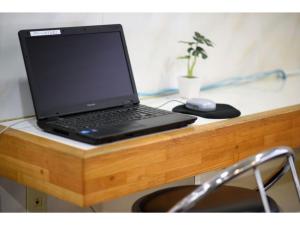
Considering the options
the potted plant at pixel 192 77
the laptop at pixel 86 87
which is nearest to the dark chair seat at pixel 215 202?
the laptop at pixel 86 87

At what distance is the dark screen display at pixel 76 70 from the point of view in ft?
5.84

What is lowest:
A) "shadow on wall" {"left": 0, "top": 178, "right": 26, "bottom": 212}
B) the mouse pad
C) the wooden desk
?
"shadow on wall" {"left": 0, "top": 178, "right": 26, "bottom": 212}

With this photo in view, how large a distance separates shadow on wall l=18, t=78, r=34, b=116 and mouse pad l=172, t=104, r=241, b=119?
44 centimetres

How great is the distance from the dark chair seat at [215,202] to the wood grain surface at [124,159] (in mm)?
56

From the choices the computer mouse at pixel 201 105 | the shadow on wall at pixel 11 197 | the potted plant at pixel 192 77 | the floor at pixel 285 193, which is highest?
the potted plant at pixel 192 77

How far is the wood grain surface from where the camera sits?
155 centimetres

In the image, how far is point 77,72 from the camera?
6.16ft

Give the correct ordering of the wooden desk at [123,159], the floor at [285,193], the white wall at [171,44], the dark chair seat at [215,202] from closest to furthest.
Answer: the wooden desk at [123,159], the dark chair seat at [215,202], the white wall at [171,44], the floor at [285,193]

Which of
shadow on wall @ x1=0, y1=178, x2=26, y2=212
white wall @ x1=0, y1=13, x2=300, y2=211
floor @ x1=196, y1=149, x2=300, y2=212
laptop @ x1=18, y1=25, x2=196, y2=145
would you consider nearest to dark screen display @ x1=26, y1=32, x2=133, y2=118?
laptop @ x1=18, y1=25, x2=196, y2=145

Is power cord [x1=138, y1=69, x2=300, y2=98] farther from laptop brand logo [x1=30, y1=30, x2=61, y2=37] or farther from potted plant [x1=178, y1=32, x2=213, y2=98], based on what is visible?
laptop brand logo [x1=30, y1=30, x2=61, y2=37]

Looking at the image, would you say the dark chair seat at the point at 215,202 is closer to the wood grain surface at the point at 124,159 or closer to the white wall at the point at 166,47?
the wood grain surface at the point at 124,159
